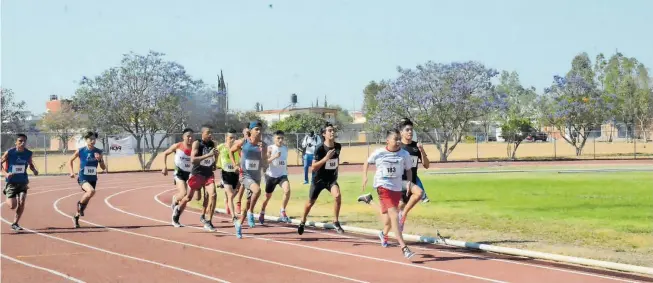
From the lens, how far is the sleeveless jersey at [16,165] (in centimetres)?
1520

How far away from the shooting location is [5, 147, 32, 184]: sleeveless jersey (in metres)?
15.2

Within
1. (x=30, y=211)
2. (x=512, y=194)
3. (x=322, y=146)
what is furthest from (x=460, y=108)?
(x=322, y=146)

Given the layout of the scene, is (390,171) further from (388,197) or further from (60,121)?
(60,121)

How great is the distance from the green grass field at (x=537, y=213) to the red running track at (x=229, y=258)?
1366mm

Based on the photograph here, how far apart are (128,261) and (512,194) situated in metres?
13.8

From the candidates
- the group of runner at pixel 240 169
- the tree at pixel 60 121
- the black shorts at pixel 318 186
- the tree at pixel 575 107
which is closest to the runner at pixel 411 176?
the group of runner at pixel 240 169

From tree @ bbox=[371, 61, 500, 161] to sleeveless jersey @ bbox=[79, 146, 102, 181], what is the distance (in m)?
38.8

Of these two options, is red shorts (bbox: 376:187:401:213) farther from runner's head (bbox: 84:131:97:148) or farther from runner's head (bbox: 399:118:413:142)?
runner's head (bbox: 84:131:97:148)

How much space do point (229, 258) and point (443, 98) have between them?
141 feet

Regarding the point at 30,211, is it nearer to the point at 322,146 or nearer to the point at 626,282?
the point at 322,146

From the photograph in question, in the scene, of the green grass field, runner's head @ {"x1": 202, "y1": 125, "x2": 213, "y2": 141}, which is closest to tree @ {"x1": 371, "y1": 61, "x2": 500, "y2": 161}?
the green grass field

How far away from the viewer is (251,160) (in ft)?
47.6

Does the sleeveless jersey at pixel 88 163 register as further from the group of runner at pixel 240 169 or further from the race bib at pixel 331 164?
the race bib at pixel 331 164

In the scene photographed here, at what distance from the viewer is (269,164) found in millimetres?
15453
